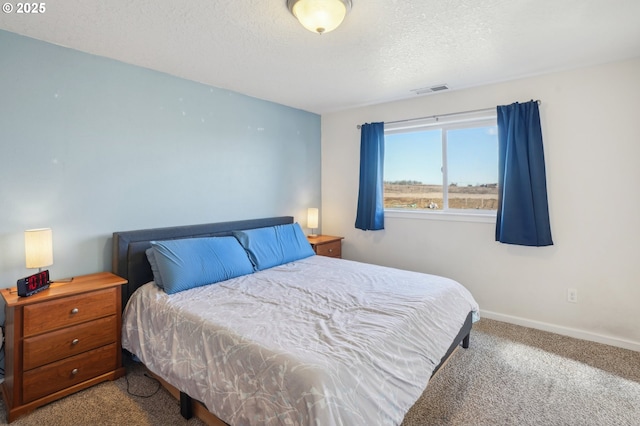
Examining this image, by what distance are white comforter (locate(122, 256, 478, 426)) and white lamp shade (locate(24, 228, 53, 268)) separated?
1.94 ft

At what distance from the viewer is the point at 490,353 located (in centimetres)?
256

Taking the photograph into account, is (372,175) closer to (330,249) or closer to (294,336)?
(330,249)

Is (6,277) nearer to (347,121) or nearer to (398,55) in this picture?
(398,55)

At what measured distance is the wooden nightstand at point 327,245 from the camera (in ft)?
12.5

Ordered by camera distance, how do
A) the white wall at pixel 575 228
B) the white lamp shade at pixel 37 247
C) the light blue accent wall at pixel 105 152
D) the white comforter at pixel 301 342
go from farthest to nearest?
the white wall at pixel 575 228 < the light blue accent wall at pixel 105 152 < the white lamp shade at pixel 37 247 < the white comforter at pixel 301 342

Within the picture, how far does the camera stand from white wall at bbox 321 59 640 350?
2590 millimetres

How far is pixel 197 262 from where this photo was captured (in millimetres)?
2461

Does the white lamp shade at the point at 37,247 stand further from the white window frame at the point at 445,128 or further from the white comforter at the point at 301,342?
the white window frame at the point at 445,128

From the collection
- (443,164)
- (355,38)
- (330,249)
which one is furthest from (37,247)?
(443,164)

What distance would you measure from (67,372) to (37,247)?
812 millimetres

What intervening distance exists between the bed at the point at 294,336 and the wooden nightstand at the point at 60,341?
0.51 feet

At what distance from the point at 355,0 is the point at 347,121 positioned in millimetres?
2424

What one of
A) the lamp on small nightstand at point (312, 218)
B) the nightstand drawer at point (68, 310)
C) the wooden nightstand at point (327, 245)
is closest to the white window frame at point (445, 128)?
the wooden nightstand at point (327, 245)

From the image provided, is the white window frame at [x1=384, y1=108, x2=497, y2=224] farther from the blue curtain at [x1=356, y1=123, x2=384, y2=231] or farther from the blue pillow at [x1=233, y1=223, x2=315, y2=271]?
the blue pillow at [x1=233, y1=223, x2=315, y2=271]
